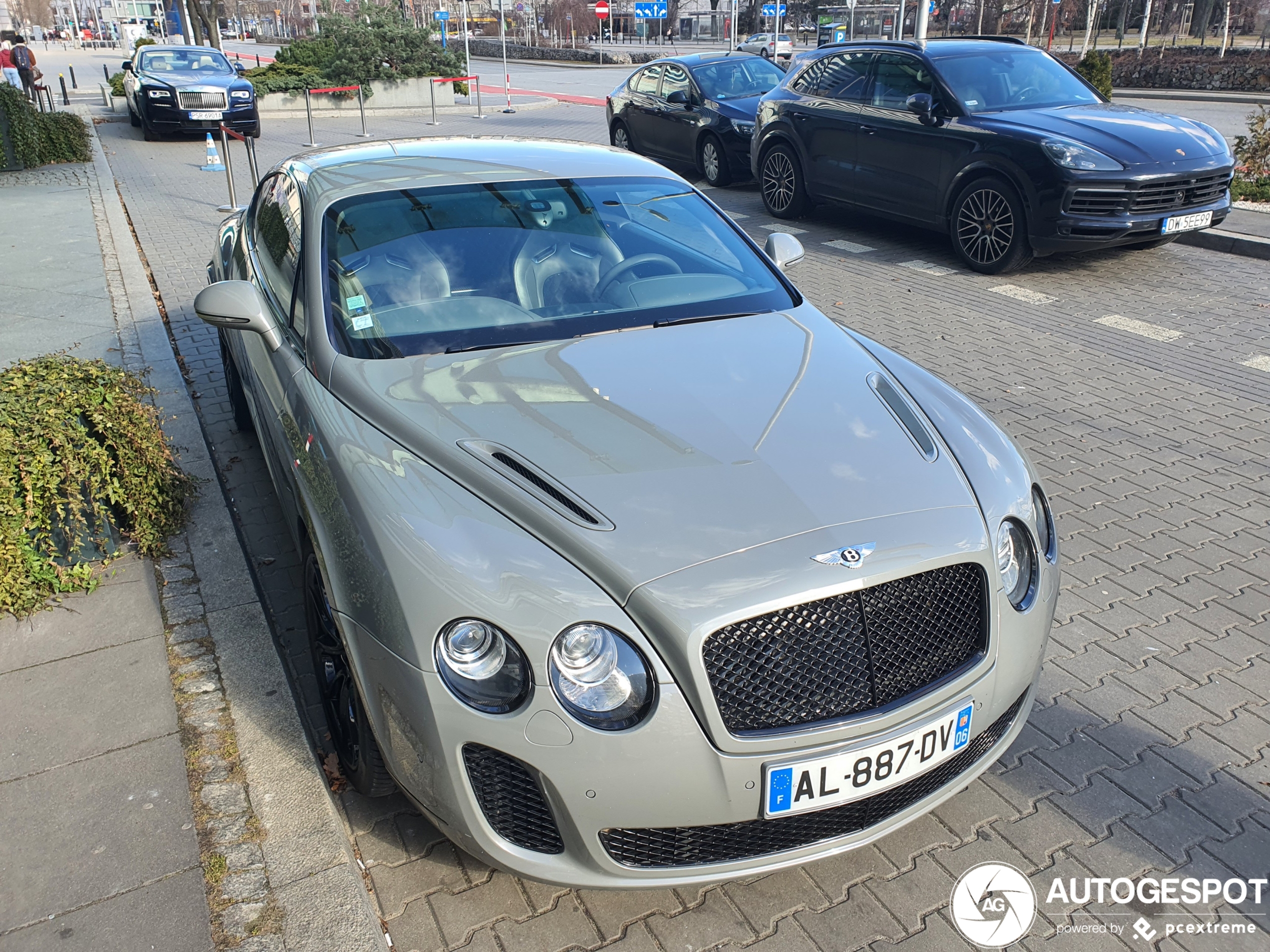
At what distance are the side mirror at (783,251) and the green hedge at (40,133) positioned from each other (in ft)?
45.5

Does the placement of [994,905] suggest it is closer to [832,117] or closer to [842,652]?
[842,652]

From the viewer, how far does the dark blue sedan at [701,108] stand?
1277 centimetres

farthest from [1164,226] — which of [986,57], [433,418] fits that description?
[433,418]

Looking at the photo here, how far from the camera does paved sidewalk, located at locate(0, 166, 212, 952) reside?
246 cm

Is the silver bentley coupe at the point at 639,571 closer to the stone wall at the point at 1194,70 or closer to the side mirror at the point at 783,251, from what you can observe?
the side mirror at the point at 783,251

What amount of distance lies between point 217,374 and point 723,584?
16.8ft

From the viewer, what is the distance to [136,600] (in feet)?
12.7

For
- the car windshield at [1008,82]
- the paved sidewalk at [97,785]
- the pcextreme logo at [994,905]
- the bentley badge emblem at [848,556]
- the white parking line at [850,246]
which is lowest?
the pcextreme logo at [994,905]

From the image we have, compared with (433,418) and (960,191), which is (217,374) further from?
(960,191)

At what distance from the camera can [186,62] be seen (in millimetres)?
19781

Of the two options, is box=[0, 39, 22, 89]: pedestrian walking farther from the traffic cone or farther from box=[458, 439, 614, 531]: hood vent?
box=[458, 439, 614, 531]: hood vent

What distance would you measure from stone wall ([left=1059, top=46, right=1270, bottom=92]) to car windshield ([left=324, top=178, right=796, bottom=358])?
85.0 feet

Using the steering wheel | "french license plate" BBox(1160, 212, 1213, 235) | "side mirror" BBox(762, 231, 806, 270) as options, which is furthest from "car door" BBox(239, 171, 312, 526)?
"french license plate" BBox(1160, 212, 1213, 235)

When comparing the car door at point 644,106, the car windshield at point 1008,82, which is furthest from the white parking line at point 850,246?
the car door at point 644,106
